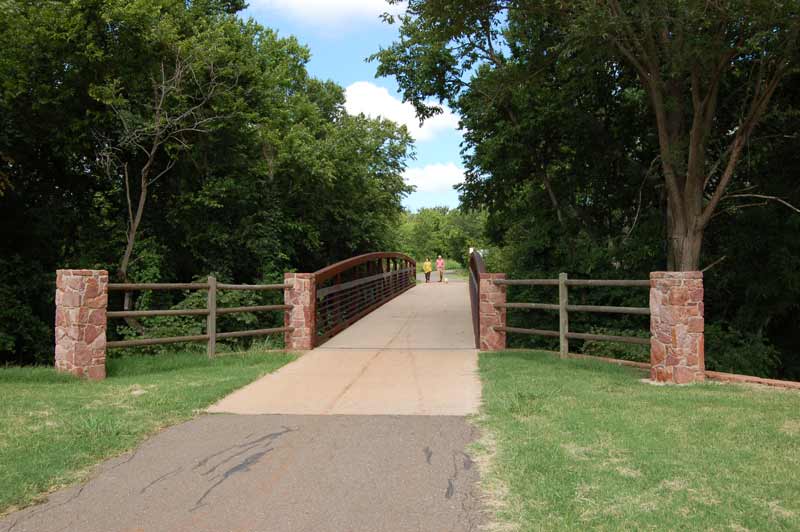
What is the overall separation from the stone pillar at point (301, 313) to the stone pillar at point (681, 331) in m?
5.79

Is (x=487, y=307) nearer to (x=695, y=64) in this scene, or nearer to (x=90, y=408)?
(x=695, y=64)

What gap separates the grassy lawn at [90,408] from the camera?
4.32 meters

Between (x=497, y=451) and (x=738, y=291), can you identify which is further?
(x=738, y=291)

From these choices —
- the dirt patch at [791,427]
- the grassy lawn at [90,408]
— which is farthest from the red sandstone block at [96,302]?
the dirt patch at [791,427]

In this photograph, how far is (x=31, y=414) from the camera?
18.9ft

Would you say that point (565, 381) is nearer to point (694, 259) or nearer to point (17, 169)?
point (694, 259)

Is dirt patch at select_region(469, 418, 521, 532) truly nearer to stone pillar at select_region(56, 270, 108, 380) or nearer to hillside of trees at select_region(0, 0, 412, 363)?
stone pillar at select_region(56, 270, 108, 380)

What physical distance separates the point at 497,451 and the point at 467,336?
294 inches

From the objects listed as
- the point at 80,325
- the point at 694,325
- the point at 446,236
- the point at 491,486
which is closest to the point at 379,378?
the point at 80,325

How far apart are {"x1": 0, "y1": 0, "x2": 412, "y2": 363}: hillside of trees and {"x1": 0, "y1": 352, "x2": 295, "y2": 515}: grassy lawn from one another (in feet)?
14.4

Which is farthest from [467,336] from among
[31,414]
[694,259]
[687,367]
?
[31,414]

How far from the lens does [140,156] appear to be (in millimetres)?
15961

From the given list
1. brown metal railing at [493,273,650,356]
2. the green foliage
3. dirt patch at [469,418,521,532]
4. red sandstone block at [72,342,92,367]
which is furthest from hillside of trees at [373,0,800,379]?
the green foliage

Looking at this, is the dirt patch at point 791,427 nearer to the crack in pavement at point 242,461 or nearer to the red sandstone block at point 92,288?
the crack in pavement at point 242,461
